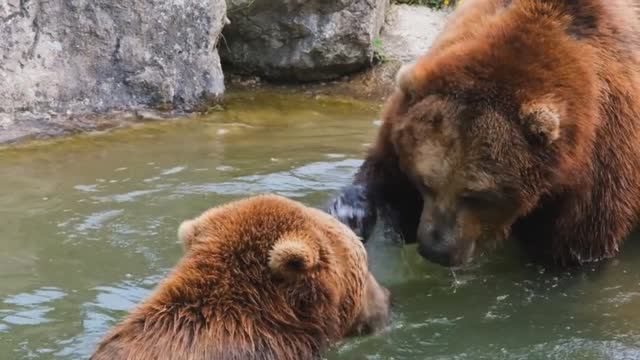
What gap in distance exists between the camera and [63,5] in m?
10.0

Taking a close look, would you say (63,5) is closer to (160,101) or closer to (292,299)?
(160,101)

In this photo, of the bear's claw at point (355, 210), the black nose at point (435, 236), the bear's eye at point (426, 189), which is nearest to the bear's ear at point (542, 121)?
the bear's eye at point (426, 189)

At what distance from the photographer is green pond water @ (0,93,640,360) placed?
5.65 m

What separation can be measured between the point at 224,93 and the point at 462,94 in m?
5.97

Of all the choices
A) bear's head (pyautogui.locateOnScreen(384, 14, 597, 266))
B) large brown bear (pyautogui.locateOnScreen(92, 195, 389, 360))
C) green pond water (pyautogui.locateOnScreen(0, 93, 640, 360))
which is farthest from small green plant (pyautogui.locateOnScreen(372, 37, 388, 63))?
large brown bear (pyautogui.locateOnScreen(92, 195, 389, 360))

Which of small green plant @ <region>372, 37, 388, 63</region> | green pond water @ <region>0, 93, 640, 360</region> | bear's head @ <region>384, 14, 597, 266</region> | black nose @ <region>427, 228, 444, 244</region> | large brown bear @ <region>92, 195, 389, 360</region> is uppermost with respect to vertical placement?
bear's head @ <region>384, 14, 597, 266</region>

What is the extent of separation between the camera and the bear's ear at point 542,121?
5.52 meters

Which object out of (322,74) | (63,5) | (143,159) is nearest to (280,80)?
(322,74)

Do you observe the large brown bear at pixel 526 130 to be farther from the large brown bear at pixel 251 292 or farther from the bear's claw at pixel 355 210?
the large brown bear at pixel 251 292

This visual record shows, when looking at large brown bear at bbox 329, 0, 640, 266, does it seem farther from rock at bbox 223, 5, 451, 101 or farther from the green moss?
the green moss

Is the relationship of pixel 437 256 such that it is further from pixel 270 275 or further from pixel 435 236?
pixel 270 275

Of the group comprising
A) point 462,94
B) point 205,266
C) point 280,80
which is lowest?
point 280,80

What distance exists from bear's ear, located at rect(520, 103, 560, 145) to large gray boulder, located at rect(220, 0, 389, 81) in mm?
6754

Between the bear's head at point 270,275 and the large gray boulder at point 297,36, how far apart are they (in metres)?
7.35
